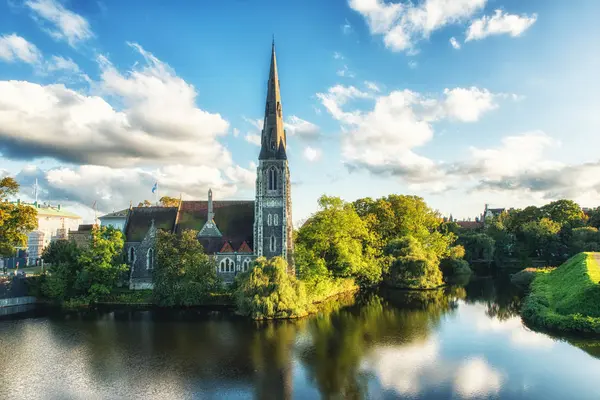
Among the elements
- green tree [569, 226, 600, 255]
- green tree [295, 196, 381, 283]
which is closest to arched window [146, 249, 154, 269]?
green tree [295, 196, 381, 283]

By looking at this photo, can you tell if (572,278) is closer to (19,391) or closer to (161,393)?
(161,393)

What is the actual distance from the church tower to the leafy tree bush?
9054 millimetres

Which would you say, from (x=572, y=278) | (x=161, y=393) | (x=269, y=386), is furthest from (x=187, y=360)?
(x=572, y=278)

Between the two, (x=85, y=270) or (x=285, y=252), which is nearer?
(x=85, y=270)

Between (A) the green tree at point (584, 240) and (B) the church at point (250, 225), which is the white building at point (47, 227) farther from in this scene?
(A) the green tree at point (584, 240)

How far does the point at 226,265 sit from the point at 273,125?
17758mm

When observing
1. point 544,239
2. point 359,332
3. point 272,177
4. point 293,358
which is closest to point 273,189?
point 272,177

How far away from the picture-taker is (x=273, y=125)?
165 ft

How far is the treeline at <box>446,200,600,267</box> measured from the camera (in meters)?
70.8

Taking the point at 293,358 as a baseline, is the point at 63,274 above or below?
above

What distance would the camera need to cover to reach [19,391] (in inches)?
866

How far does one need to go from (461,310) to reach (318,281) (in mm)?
15305

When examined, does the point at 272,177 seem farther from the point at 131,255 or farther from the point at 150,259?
the point at 131,255

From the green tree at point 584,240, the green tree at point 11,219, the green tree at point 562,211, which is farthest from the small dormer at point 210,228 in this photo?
the green tree at point 562,211
